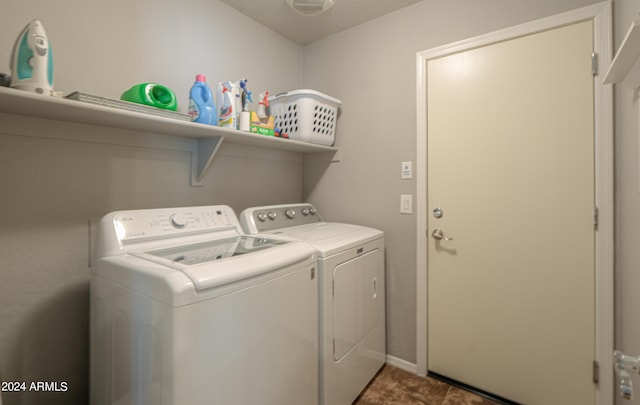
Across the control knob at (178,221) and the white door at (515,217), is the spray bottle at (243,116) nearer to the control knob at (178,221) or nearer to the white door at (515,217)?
the control knob at (178,221)

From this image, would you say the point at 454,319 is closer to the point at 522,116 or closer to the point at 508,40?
the point at 522,116

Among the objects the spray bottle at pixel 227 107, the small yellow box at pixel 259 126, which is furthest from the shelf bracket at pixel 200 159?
the small yellow box at pixel 259 126

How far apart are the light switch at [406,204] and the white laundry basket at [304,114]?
71 centimetres

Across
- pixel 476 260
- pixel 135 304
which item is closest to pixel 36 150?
pixel 135 304

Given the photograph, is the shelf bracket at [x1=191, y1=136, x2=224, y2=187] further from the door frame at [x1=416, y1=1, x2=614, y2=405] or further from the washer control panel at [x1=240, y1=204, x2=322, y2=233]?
the door frame at [x1=416, y1=1, x2=614, y2=405]

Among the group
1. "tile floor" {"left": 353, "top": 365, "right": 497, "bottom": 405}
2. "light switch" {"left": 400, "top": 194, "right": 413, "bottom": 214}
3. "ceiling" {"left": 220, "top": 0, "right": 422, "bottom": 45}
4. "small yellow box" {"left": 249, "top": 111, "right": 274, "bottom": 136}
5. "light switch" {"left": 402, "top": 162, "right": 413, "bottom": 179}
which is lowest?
"tile floor" {"left": 353, "top": 365, "right": 497, "bottom": 405}

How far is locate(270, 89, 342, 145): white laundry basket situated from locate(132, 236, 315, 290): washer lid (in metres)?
0.88

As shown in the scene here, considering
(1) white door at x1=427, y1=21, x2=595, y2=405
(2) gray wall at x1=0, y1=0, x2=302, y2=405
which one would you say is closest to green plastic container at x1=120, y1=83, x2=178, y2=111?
(2) gray wall at x1=0, y1=0, x2=302, y2=405

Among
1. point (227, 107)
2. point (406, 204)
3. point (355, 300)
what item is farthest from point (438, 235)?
point (227, 107)

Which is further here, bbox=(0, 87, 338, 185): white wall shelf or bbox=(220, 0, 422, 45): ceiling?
bbox=(220, 0, 422, 45): ceiling

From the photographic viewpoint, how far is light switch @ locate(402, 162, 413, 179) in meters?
2.02

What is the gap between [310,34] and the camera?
7.84ft

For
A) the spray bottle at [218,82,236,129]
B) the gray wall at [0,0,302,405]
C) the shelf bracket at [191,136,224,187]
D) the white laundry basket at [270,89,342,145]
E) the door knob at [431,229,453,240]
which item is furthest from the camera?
the white laundry basket at [270,89,342,145]

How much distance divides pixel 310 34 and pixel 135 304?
7.46 feet
